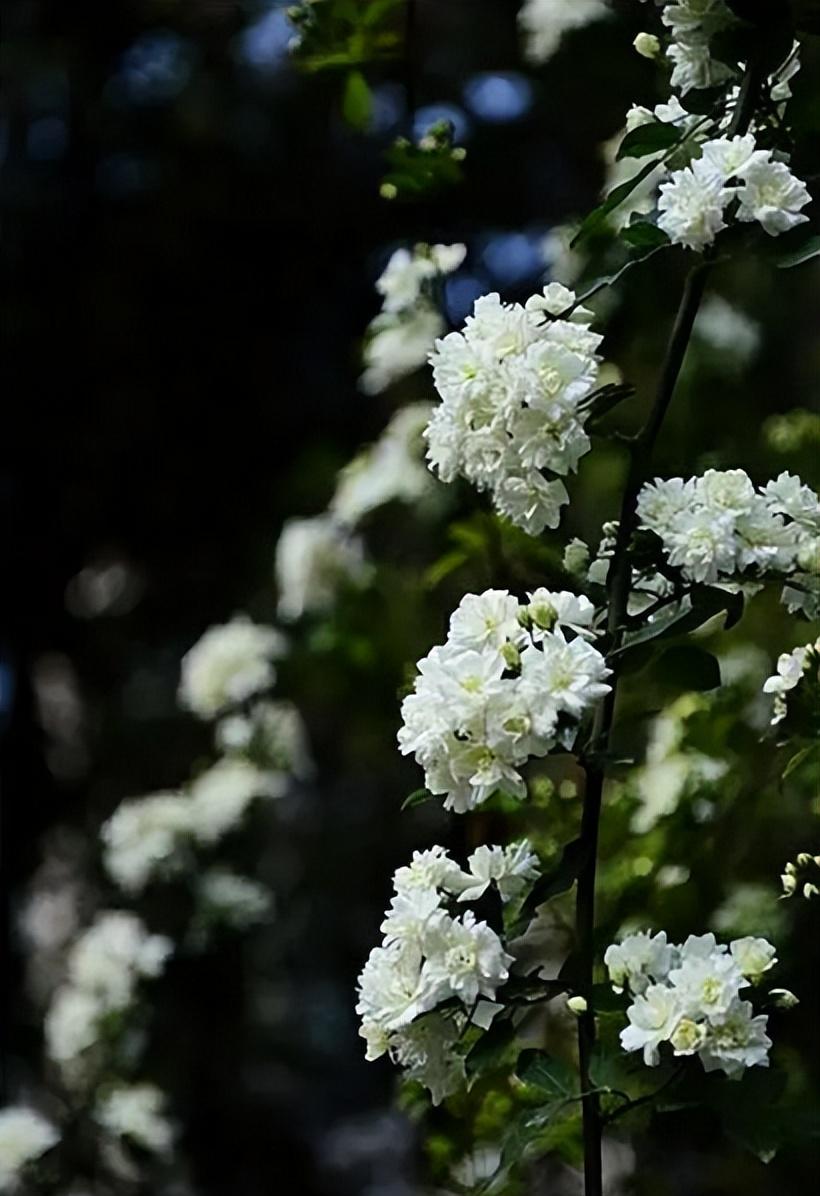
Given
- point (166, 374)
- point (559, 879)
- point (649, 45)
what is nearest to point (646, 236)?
point (649, 45)

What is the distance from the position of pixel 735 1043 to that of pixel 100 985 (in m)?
0.76

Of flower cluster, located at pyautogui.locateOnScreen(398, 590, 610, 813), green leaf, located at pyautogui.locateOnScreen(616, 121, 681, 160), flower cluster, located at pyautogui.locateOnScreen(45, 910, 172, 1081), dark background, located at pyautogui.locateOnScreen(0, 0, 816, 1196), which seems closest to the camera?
flower cluster, located at pyautogui.locateOnScreen(398, 590, 610, 813)

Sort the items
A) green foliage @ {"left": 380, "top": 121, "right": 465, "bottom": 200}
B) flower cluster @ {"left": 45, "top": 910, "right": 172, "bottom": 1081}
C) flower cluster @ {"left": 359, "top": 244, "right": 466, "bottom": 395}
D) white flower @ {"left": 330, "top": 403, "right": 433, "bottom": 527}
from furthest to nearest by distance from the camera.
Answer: flower cluster @ {"left": 45, "top": 910, "right": 172, "bottom": 1081} → white flower @ {"left": 330, "top": 403, "right": 433, "bottom": 527} → flower cluster @ {"left": 359, "top": 244, "right": 466, "bottom": 395} → green foliage @ {"left": 380, "top": 121, "right": 465, "bottom": 200}

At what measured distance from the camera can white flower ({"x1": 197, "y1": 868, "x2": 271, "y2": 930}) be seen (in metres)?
1.22

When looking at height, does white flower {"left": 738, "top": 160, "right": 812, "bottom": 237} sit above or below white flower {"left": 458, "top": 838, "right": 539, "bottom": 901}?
above

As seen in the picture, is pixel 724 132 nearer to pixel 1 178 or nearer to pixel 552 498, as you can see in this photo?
pixel 552 498

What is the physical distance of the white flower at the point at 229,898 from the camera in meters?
1.22

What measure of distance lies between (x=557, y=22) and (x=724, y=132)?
A: 472 mm

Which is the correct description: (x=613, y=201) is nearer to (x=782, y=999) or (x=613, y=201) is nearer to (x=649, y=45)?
(x=649, y=45)

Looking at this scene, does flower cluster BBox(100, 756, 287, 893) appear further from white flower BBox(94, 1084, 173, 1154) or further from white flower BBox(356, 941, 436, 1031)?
white flower BBox(356, 941, 436, 1031)

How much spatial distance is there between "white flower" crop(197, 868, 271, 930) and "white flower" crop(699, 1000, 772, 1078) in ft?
2.35

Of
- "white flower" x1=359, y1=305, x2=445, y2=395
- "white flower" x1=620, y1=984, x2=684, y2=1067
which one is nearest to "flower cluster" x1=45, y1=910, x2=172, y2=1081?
"white flower" x1=359, y1=305, x2=445, y2=395

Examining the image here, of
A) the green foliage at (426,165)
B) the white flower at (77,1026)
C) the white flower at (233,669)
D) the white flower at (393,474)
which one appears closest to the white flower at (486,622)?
the green foliage at (426,165)

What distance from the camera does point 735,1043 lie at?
1.79 feet
